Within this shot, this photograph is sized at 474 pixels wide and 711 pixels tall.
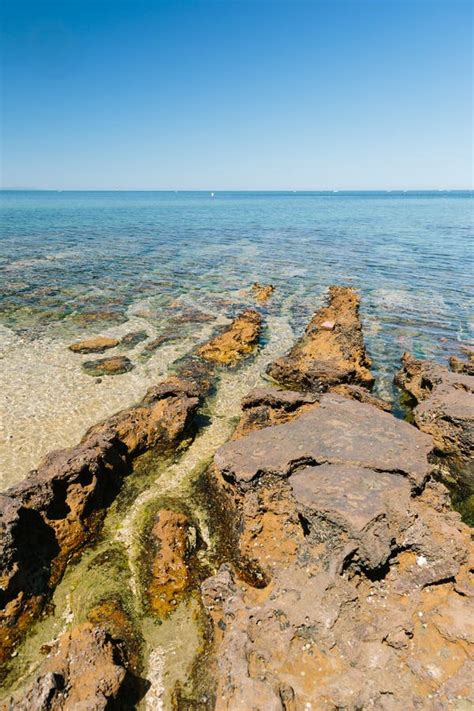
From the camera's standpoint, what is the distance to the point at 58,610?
20.4ft

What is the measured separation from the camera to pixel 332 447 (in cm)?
751

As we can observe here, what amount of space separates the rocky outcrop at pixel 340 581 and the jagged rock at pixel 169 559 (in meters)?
0.65

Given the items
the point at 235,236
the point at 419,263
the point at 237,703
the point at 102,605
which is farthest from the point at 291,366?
the point at 235,236

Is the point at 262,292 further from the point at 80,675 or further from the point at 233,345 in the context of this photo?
the point at 80,675

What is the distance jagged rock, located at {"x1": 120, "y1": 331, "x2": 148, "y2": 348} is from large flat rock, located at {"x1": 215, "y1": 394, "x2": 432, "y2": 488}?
1006 cm

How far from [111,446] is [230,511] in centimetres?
303

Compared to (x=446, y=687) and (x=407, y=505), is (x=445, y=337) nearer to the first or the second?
(x=407, y=505)

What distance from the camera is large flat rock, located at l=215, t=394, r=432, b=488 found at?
23.4ft

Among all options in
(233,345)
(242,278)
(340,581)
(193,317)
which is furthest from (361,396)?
(242,278)

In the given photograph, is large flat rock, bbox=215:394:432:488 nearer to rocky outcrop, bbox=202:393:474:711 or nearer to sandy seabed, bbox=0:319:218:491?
rocky outcrop, bbox=202:393:474:711

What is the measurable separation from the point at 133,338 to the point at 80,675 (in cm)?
1394

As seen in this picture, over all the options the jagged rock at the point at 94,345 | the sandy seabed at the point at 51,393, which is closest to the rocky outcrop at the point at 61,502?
the sandy seabed at the point at 51,393

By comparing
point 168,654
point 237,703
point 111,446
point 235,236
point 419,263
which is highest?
point 235,236

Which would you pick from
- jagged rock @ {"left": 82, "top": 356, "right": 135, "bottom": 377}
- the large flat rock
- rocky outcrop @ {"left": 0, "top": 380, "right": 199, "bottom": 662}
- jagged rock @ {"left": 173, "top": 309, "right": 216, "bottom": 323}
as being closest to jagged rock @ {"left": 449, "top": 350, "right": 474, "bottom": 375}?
the large flat rock
